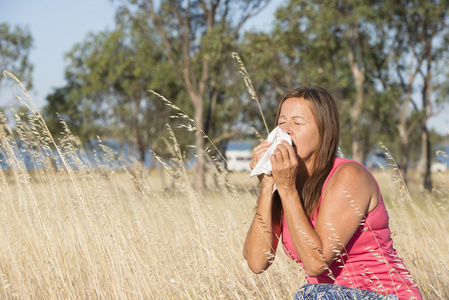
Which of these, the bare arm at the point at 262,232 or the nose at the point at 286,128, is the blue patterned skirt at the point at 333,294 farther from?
the nose at the point at 286,128

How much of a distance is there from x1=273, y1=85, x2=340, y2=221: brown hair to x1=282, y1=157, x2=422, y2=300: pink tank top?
242 millimetres

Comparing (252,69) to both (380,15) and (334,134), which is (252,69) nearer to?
(380,15)

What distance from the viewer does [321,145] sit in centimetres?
209

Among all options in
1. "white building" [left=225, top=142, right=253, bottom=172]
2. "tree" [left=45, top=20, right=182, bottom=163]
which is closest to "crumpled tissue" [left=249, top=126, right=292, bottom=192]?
"white building" [left=225, top=142, right=253, bottom=172]

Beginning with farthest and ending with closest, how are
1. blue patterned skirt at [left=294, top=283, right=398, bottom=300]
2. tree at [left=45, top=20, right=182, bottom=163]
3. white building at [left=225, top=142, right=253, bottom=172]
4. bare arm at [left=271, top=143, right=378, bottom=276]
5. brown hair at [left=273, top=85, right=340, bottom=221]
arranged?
tree at [left=45, top=20, right=182, bottom=163] → white building at [left=225, top=142, right=253, bottom=172] → brown hair at [left=273, top=85, right=340, bottom=221] → bare arm at [left=271, top=143, right=378, bottom=276] → blue patterned skirt at [left=294, top=283, right=398, bottom=300]

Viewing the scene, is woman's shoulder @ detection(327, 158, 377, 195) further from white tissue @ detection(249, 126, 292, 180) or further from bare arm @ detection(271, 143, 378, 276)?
white tissue @ detection(249, 126, 292, 180)

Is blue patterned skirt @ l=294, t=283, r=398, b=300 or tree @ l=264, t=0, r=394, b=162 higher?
tree @ l=264, t=0, r=394, b=162

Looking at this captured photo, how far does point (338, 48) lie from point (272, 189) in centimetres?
1649

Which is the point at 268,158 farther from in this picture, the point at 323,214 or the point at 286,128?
the point at 323,214

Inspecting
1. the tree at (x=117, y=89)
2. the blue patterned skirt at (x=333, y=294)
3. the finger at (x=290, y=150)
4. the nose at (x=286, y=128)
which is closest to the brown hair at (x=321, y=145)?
the nose at (x=286, y=128)

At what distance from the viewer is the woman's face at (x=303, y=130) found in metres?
2.07

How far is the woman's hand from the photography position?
187 centimetres

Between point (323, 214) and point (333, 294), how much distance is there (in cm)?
33

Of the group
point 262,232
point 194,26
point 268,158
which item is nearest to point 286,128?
point 268,158
